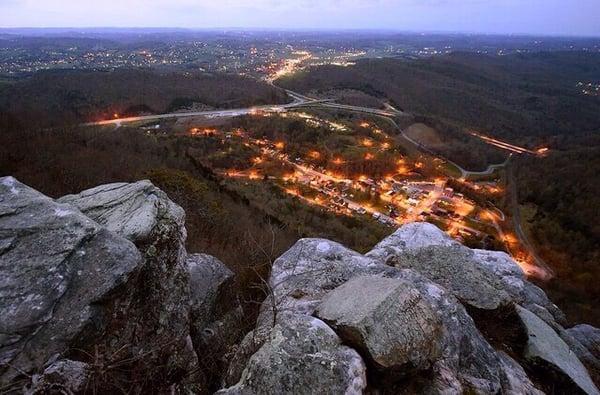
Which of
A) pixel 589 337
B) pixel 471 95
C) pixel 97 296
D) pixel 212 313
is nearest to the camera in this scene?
pixel 97 296

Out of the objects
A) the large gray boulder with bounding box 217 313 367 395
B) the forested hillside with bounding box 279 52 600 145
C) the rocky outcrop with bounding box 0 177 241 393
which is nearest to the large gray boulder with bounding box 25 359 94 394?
the rocky outcrop with bounding box 0 177 241 393

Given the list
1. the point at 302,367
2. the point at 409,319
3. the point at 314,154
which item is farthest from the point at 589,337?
the point at 314,154

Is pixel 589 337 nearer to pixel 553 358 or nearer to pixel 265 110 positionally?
pixel 553 358

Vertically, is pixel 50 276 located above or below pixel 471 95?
above

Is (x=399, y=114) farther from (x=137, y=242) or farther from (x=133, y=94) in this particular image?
(x=137, y=242)

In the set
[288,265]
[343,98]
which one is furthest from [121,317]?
[343,98]

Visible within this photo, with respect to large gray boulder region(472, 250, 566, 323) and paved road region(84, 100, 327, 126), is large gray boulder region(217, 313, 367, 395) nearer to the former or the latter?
large gray boulder region(472, 250, 566, 323)

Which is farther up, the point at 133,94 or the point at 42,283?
the point at 42,283
